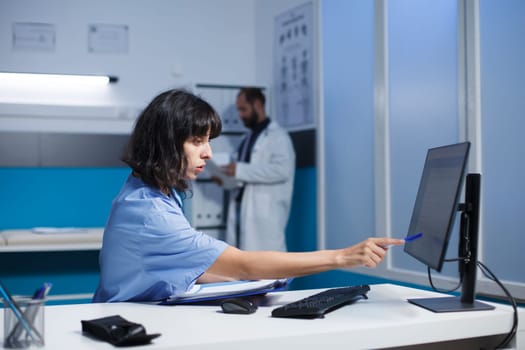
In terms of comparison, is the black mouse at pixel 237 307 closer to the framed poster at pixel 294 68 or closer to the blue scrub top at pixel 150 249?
the blue scrub top at pixel 150 249

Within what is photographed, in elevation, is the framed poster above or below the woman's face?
above

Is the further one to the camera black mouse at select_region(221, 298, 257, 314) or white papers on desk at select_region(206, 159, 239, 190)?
white papers on desk at select_region(206, 159, 239, 190)

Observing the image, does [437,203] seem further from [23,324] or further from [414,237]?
[23,324]

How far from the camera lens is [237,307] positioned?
1413 millimetres

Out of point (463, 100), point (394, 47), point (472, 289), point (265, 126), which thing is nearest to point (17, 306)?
point (472, 289)

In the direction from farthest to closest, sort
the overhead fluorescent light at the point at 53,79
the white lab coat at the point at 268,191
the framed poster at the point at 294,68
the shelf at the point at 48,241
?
the overhead fluorescent light at the point at 53,79 → the framed poster at the point at 294,68 → the white lab coat at the point at 268,191 → the shelf at the point at 48,241

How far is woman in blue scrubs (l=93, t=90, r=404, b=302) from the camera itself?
1.52 metres

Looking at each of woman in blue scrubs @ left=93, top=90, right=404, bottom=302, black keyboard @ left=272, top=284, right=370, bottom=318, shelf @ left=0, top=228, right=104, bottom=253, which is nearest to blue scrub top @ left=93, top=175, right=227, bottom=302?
woman in blue scrubs @ left=93, top=90, right=404, bottom=302

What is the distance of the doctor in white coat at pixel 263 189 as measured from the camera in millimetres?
4141

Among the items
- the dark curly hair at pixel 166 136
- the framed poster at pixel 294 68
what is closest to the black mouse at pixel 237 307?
the dark curly hair at pixel 166 136

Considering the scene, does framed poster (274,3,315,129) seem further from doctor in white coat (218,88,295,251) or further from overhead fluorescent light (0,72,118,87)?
overhead fluorescent light (0,72,118,87)

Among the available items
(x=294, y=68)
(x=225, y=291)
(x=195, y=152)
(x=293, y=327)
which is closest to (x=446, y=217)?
(x=293, y=327)

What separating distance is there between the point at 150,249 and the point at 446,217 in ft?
2.15

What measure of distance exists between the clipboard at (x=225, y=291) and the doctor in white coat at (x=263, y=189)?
2.47 m
